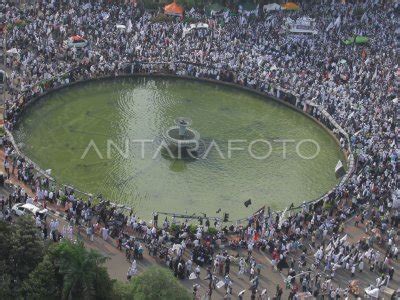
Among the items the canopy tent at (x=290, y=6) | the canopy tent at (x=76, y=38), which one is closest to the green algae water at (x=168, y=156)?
the canopy tent at (x=76, y=38)

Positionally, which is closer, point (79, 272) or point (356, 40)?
point (79, 272)

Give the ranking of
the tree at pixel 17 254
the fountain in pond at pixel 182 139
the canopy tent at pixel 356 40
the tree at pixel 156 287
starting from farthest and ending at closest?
the canopy tent at pixel 356 40, the fountain in pond at pixel 182 139, the tree at pixel 156 287, the tree at pixel 17 254

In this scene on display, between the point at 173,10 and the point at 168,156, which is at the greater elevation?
the point at 173,10

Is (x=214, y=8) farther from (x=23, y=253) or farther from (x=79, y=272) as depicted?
(x=79, y=272)

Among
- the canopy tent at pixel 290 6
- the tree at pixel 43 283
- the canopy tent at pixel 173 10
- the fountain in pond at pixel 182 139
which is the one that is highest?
the canopy tent at pixel 290 6

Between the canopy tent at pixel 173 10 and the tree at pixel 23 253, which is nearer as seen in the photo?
the tree at pixel 23 253

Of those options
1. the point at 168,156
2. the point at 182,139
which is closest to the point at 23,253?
the point at 168,156

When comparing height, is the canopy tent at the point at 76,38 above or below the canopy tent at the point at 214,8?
below

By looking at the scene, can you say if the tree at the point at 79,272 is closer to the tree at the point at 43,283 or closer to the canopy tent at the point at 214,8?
the tree at the point at 43,283
